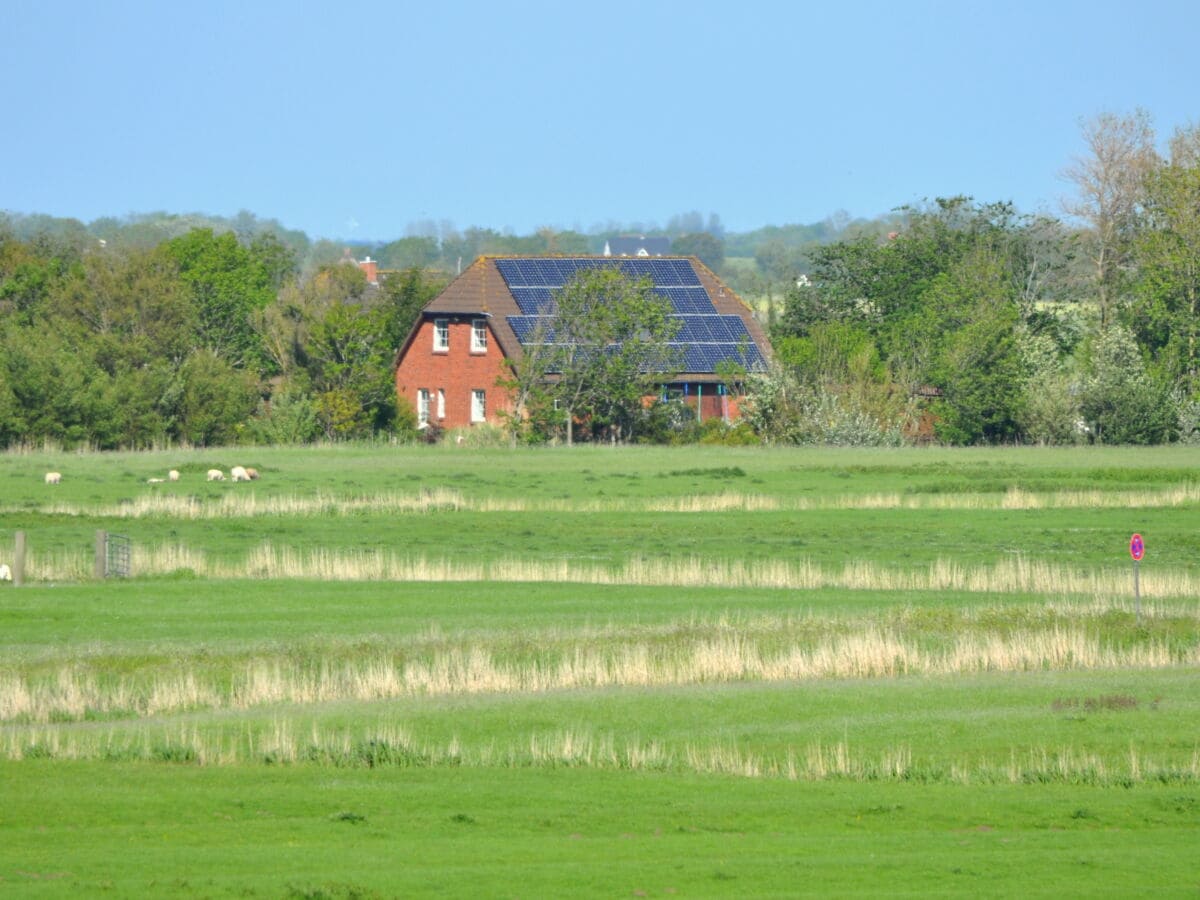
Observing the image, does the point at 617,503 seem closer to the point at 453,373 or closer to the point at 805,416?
the point at 805,416

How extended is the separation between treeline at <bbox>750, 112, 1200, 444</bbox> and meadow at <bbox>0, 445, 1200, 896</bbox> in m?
24.7

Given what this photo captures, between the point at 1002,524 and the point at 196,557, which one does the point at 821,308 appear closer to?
the point at 1002,524

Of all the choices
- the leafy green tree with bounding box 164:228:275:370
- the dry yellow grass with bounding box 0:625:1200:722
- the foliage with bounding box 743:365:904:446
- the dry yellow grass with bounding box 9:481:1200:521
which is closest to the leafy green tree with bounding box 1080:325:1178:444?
the foliage with bounding box 743:365:904:446

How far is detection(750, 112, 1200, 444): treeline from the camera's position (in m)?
71.5

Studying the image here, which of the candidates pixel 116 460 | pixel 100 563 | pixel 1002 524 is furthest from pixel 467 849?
pixel 116 460

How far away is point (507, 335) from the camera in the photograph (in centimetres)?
7581

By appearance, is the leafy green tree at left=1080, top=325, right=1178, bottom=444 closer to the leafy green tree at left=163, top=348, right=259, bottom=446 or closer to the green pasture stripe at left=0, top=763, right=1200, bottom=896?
the leafy green tree at left=163, top=348, right=259, bottom=446

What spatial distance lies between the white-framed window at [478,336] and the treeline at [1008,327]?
43.0 ft

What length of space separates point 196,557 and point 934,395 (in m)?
46.0

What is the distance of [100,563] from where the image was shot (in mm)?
33938

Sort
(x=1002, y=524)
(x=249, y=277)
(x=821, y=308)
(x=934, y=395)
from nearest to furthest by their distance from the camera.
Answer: (x=1002, y=524), (x=934, y=395), (x=821, y=308), (x=249, y=277)

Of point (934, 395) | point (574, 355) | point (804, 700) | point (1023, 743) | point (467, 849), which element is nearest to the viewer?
point (467, 849)

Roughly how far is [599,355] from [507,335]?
6.94 meters

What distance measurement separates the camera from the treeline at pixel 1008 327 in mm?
71500
